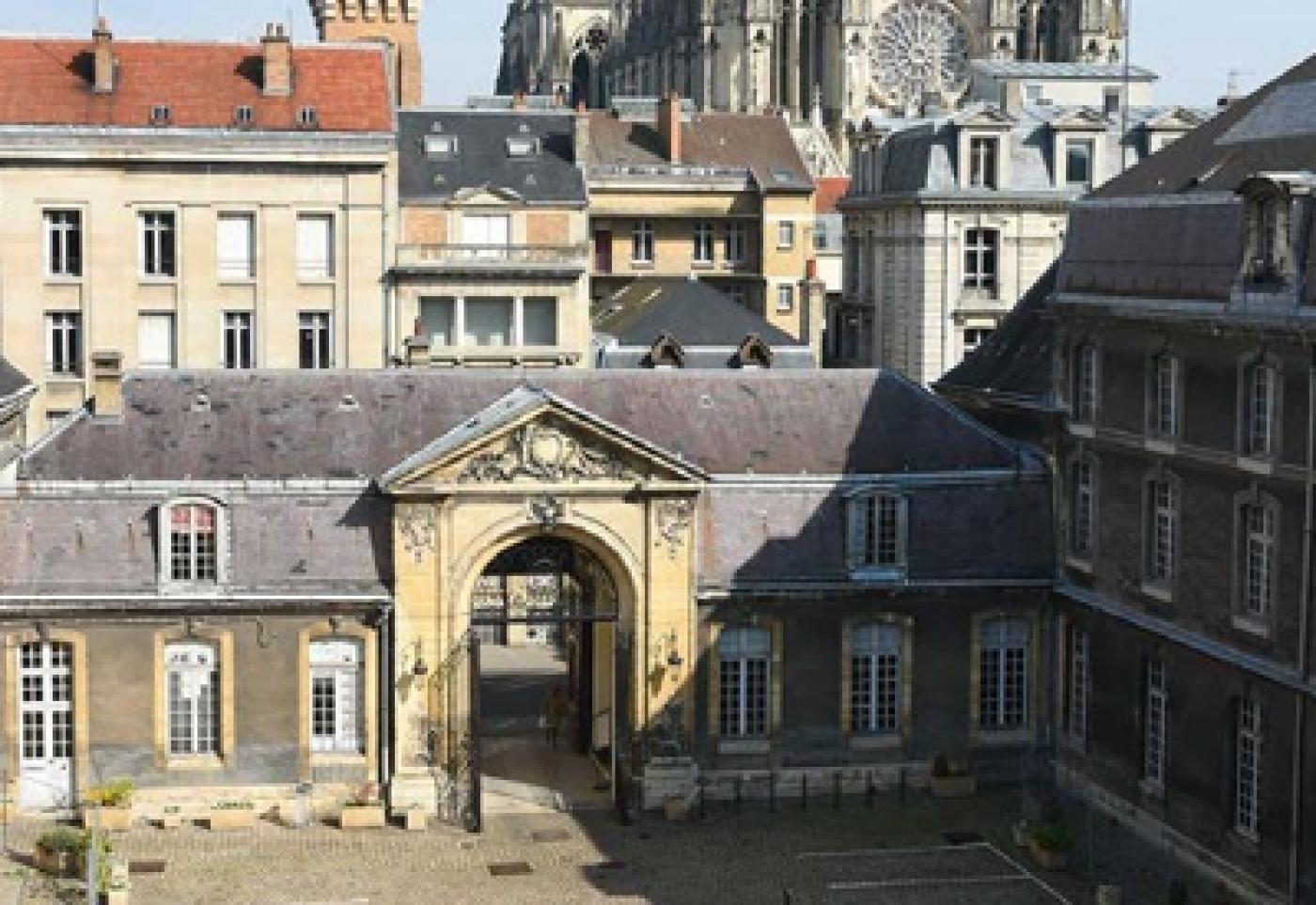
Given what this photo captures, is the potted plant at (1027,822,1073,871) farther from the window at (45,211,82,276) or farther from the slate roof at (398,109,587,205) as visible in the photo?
the window at (45,211,82,276)

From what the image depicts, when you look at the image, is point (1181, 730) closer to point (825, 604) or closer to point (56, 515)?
point (825, 604)

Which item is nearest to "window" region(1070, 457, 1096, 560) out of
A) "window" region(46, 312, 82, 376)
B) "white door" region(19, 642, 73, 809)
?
"white door" region(19, 642, 73, 809)

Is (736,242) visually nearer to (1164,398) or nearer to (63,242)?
(63,242)

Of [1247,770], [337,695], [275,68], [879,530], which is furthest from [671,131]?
[1247,770]

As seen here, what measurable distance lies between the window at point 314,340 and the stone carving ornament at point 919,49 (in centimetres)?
6395

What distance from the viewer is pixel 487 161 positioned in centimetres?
6644

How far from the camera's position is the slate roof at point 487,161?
6494cm

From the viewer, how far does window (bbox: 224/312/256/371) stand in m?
59.9

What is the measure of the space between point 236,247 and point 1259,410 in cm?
3282

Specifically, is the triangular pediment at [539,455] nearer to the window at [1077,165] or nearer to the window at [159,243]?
the window at [159,243]

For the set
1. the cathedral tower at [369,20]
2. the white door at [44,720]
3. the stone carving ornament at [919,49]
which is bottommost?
the white door at [44,720]

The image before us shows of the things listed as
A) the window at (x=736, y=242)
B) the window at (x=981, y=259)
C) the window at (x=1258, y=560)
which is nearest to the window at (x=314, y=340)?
the window at (x=981, y=259)

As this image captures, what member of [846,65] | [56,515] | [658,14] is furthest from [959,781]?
[658,14]

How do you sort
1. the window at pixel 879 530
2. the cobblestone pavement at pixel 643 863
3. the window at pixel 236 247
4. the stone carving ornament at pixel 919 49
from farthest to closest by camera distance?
1. the stone carving ornament at pixel 919 49
2. the window at pixel 236 247
3. the window at pixel 879 530
4. the cobblestone pavement at pixel 643 863
